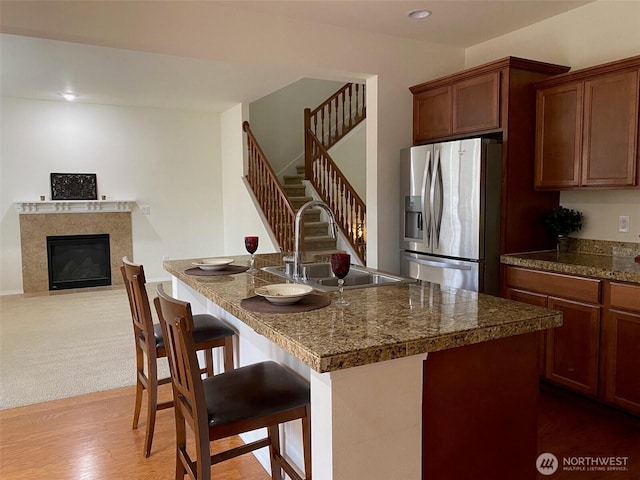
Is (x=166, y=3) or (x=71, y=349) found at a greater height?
(x=166, y=3)

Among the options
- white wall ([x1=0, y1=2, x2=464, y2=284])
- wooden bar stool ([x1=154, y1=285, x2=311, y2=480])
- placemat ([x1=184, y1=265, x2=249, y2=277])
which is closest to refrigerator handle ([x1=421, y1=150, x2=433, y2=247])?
white wall ([x1=0, y1=2, x2=464, y2=284])

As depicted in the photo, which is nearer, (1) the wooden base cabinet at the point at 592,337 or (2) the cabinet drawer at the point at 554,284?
(1) the wooden base cabinet at the point at 592,337

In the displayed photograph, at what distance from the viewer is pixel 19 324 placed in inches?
203

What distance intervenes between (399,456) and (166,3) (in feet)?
10.3

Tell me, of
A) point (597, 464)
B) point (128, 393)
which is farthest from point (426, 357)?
point (128, 393)

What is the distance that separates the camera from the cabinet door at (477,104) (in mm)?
3461

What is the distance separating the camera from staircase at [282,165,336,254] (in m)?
6.32

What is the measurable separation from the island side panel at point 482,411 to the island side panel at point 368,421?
97 mm

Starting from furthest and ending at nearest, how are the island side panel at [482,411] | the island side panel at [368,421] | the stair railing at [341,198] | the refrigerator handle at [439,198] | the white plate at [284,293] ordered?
the stair railing at [341,198] → the refrigerator handle at [439,198] → the white plate at [284,293] → the island side panel at [482,411] → the island side panel at [368,421]

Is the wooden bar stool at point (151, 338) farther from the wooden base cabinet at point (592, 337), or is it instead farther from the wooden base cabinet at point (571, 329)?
the wooden base cabinet at point (571, 329)

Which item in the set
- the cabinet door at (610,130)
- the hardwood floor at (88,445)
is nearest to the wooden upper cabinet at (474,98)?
the cabinet door at (610,130)

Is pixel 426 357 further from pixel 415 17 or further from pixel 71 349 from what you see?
pixel 71 349

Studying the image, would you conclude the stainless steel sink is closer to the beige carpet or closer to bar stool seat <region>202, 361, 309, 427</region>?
bar stool seat <region>202, 361, 309, 427</region>

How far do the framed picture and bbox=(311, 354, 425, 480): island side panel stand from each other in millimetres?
6626
